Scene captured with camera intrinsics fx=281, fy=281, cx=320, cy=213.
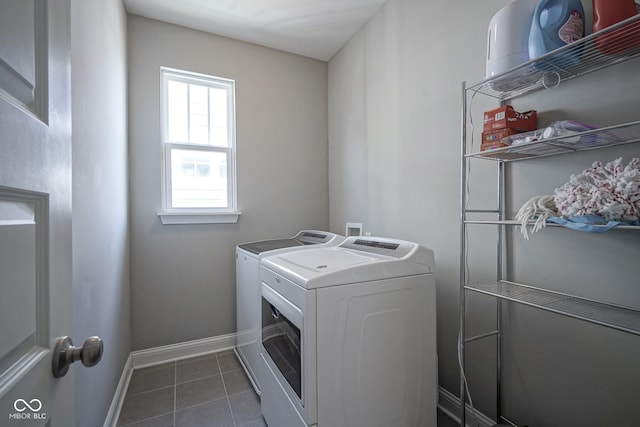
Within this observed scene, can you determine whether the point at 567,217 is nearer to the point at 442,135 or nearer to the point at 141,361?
the point at 442,135

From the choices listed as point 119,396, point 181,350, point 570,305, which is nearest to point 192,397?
point 119,396

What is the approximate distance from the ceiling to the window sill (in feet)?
5.32

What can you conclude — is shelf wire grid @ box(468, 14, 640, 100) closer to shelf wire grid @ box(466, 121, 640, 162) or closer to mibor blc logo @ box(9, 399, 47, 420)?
shelf wire grid @ box(466, 121, 640, 162)

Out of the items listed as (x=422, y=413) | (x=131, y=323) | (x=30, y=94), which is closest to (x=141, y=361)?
(x=131, y=323)

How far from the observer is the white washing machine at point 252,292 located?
73.9 inches

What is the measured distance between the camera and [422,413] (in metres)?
1.39

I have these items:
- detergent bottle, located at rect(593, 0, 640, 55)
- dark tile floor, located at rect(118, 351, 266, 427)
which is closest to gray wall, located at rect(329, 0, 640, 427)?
detergent bottle, located at rect(593, 0, 640, 55)

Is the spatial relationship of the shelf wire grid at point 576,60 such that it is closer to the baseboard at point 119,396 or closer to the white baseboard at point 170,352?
the baseboard at point 119,396

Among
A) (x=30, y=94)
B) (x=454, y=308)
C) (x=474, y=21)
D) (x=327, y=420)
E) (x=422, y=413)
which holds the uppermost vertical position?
(x=474, y=21)

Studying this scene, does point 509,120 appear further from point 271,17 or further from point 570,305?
point 271,17

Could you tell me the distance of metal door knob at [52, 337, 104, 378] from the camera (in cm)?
54

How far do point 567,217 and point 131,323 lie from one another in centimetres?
288

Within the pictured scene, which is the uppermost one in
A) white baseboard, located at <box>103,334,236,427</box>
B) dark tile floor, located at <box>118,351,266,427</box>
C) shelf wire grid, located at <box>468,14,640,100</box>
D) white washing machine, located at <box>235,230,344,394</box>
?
shelf wire grid, located at <box>468,14,640,100</box>

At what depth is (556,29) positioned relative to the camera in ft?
3.20
